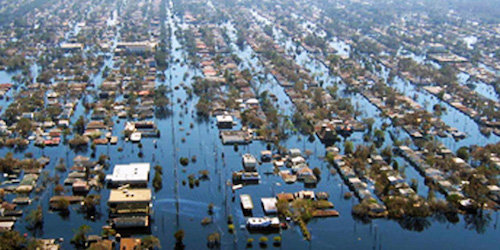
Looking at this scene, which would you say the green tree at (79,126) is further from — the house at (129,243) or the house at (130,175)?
the house at (129,243)

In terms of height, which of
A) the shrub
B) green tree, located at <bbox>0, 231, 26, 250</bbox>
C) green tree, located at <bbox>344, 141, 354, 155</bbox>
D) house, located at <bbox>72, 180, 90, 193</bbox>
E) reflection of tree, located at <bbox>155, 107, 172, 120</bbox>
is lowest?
reflection of tree, located at <bbox>155, 107, 172, 120</bbox>

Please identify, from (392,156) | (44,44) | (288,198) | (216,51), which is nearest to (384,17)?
(216,51)

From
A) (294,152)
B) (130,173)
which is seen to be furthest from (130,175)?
(294,152)

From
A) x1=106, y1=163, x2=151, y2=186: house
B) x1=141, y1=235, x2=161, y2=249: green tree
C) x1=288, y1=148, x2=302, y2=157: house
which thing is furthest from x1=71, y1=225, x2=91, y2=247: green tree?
x1=288, y1=148, x2=302, y2=157: house

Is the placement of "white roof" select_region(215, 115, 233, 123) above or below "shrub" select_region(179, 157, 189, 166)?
below

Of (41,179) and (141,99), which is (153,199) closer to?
(41,179)

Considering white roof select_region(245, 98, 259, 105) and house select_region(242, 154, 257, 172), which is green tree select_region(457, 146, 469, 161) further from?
white roof select_region(245, 98, 259, 105)

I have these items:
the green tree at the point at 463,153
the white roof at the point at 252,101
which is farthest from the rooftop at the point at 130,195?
the green tree at the point at 463,153

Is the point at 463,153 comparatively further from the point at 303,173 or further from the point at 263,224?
the point at 263,224
